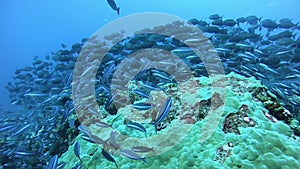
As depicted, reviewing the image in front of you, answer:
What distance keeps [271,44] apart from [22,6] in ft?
304

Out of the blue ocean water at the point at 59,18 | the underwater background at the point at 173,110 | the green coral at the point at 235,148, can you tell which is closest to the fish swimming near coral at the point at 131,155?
the underwater background at the point at 173,110

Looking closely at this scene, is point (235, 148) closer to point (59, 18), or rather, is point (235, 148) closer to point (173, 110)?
point (173, 110)

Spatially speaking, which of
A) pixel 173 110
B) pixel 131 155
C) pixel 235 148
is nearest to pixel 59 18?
pixel 173 110

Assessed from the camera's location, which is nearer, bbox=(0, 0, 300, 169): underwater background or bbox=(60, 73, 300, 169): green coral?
bbox=(60, 73, 300, 169): green coral

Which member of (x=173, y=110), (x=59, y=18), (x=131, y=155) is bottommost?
(x=131, y=155)

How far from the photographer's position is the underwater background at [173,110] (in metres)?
3.08

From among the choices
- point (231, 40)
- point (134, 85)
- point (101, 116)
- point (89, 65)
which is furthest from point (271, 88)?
point (89, 65)

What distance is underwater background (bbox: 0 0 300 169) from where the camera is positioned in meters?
3.08

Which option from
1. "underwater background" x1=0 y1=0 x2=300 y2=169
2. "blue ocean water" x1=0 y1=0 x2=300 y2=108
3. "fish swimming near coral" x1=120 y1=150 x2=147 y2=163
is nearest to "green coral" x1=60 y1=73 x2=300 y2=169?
"underwater background" x1=0 y1=0 x2=300 y2=169

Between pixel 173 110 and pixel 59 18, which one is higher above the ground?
pixel 59 18

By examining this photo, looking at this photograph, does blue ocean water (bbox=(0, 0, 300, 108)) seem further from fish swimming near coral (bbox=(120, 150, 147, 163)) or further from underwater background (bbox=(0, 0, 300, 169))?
fish swimming near coral (bbox=(120, 150, 147, 163))

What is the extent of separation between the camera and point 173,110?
14.5 feet

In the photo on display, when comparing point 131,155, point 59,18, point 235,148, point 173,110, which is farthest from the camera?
point 59,18

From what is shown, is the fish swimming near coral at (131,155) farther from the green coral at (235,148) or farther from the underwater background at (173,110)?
the green coral at (235,148)
